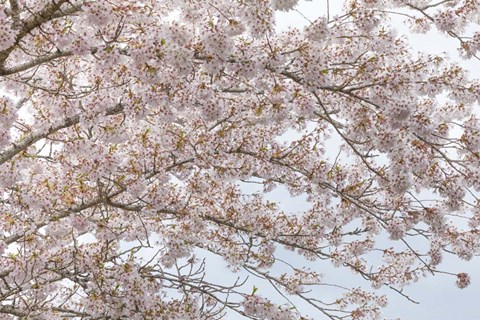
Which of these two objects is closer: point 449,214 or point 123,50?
point 123,50

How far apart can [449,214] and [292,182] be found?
8.36 ft

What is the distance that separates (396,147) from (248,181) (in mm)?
2783

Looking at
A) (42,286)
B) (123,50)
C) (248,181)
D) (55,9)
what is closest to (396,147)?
(248,181)

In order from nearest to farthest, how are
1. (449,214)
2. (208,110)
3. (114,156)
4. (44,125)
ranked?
(208,110)
(114,156)
(44,125)
(449,214)

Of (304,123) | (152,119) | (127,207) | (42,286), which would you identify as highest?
(152,119)

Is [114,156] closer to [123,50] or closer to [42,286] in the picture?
[123,50]

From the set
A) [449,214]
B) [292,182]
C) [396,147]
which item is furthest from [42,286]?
[449,214]

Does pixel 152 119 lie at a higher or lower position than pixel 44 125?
higher

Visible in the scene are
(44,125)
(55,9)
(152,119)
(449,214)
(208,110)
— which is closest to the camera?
(55,9)

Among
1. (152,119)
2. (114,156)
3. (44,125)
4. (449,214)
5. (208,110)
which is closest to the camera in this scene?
(208,110)

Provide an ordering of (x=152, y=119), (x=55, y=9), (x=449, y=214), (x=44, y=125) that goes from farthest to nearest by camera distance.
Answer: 1. (x=152, y=119)
2. (x=449, y=214)
3. (x=44, y=125)
4. (x=55, y=9)

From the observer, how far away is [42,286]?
314 inches

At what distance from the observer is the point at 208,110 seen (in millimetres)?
7102

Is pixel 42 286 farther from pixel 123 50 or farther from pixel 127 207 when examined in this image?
pixel 123 50
